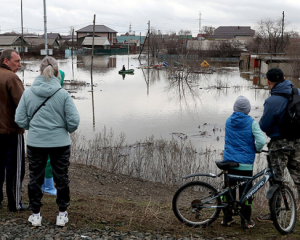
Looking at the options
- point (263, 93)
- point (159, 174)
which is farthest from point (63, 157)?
point (263, 93)

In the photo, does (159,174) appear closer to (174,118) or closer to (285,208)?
(285,208)

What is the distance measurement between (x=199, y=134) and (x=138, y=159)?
4528 millimetres

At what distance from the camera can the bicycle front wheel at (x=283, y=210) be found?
406 cm

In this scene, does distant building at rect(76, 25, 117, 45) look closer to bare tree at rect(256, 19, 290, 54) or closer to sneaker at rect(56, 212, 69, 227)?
bare tree at rect(256, 19, 290, 54)

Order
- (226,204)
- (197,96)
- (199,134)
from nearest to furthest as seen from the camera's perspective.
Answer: (226,204)
(199,134)
(197,96)

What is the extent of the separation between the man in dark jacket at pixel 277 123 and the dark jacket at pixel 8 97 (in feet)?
9.48

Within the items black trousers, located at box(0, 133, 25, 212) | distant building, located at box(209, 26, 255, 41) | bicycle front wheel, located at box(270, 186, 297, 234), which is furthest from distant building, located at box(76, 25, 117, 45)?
bicycle front wheel, located at box(270, 186, 297, 234)

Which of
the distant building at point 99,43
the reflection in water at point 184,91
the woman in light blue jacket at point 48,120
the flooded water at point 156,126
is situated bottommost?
the flooded water at point 156,126

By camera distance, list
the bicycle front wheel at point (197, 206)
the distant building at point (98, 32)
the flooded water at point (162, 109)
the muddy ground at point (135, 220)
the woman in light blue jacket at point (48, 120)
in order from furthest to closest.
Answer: the distant building at point (98, 32)
the flooded water at point (162, 109)
the bicycle front wheel at point (197, 206)
the muddy ground at point (135, 220)
the woman in light blue jacket at point (48, 120)

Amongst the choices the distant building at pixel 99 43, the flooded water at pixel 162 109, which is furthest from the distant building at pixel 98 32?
the flooded water at pixel 162 109

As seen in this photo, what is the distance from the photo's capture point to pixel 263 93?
25.8 m

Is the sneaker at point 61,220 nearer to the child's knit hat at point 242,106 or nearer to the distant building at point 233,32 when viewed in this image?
the child's knit hat at point 242,106

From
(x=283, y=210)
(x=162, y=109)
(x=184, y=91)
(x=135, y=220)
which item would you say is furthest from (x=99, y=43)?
(x=283, y=210)

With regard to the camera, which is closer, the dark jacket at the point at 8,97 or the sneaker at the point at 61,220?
the sneaker at the point at 61,220
